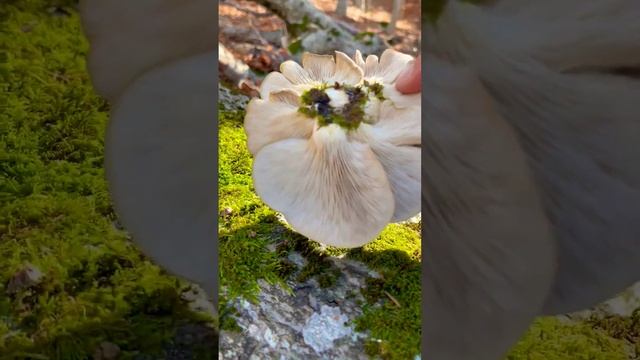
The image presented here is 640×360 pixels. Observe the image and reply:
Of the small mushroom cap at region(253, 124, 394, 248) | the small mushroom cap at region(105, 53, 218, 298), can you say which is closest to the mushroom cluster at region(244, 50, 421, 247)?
the small mushroom cap at region(253, 124, 394, 248)

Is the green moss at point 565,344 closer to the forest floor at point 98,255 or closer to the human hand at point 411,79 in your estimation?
the forest floor at point 98,255

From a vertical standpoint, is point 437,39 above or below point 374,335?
above

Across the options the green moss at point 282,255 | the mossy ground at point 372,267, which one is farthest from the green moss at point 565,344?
the green moss at point 282,255

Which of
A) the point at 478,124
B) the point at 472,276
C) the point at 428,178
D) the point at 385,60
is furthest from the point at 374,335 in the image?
the point at 385,60

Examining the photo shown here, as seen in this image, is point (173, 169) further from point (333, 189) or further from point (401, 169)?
point (401, 169)

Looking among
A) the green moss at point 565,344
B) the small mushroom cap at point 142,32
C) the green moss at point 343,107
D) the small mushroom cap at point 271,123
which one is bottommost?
the green moss at point 565,344

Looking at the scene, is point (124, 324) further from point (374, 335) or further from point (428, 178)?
point (428, 178)

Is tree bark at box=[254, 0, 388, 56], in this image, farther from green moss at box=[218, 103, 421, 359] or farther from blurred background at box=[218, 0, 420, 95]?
green moss at box=[218, 103, 421, 359]

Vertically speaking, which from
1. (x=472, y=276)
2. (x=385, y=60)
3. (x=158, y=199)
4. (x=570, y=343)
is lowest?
(x=570, y=343)
